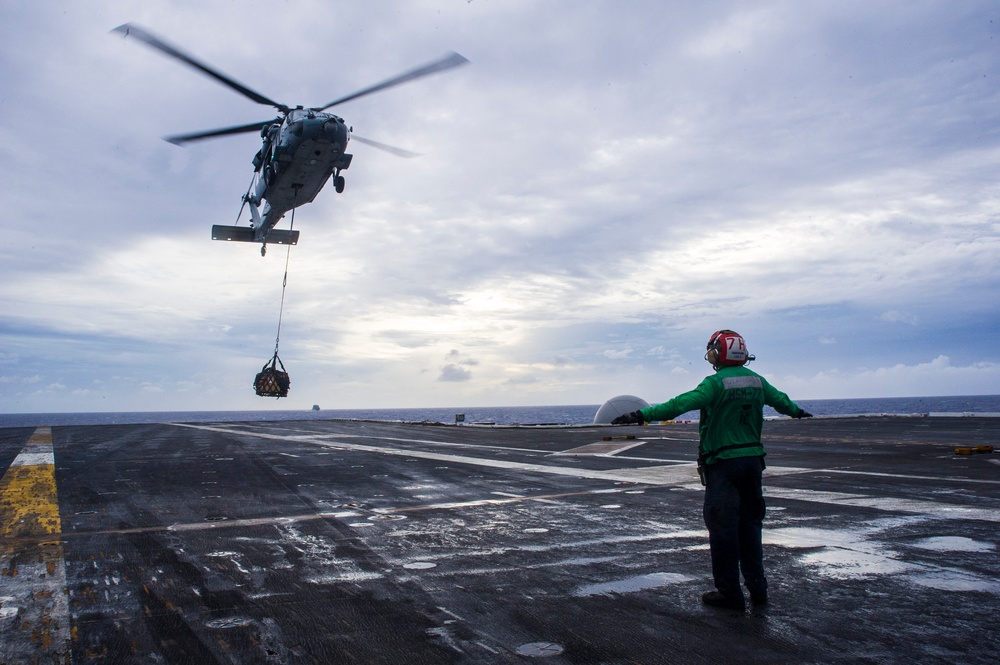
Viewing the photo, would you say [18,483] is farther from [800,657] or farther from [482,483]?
[800,657]

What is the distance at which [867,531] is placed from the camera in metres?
7.00

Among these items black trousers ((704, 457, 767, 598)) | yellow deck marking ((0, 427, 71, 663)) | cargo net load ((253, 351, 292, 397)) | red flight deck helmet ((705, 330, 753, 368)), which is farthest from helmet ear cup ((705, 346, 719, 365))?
cargo net load ((253, 351, 292, 397))

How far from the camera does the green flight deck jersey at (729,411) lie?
512cm

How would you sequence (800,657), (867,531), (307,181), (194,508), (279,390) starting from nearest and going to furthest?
(800,657) < (867,531) < (194,508) < (307,181) < (279,390)

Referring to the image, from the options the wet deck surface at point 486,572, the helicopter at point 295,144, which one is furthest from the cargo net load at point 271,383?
the wet deck surface at point 486,572

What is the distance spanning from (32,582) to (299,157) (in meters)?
17.0

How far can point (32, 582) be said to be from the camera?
18.3 feet

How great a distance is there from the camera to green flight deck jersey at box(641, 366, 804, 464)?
16.8 ft

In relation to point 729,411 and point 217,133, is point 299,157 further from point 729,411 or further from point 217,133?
point 729,411

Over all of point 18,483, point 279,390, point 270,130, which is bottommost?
point 18,483

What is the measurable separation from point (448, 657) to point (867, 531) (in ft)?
17.5

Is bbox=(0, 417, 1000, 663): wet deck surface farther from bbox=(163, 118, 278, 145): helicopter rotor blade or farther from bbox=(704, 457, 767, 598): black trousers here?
bbox=(163, 118, 278, 145): helicopter rotor blade

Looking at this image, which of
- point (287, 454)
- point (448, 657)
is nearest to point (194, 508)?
point (448, 657)

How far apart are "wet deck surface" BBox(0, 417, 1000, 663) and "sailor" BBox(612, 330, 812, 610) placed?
1.14 ft
